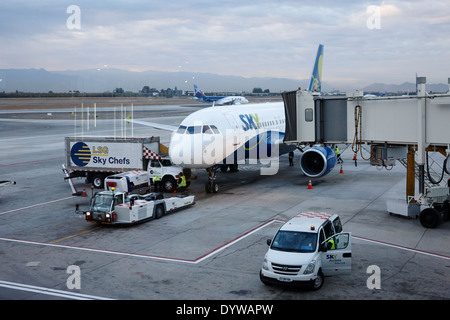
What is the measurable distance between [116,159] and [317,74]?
79.9ft

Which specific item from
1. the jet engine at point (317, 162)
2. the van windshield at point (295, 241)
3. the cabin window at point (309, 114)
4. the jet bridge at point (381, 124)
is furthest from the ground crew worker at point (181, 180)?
the van windshield at point (295, 241)

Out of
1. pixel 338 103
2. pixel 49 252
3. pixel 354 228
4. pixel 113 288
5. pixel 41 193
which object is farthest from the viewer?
pixel 41 193

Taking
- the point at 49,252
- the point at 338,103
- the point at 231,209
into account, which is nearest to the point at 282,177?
the point at 231,209

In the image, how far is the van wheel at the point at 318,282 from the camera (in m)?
15.0

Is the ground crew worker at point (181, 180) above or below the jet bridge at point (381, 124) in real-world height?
below

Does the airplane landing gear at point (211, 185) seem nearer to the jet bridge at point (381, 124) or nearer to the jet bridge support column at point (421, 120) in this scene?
the jet bridge at point (381, 124)

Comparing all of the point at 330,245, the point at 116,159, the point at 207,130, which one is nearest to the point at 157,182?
the point at 116,159

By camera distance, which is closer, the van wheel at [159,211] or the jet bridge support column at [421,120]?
the jet bridge support column at [421,120]

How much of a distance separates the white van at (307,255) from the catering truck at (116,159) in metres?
15.8

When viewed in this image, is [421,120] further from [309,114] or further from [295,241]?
[295,241]

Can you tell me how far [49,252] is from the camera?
64.7 feet
